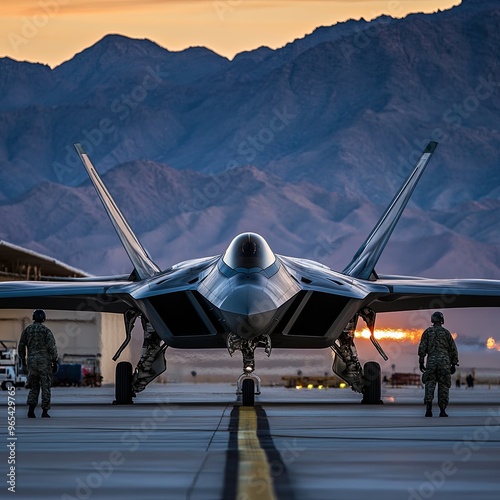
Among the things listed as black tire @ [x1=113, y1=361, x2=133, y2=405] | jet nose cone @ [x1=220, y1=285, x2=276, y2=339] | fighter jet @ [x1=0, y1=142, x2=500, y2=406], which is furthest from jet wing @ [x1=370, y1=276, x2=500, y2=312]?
black tire @ [x1=113, y1=361, x2=133, y2=405]

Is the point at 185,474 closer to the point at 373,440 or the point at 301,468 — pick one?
the point at 301,468

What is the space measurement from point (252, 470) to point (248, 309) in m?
9.66

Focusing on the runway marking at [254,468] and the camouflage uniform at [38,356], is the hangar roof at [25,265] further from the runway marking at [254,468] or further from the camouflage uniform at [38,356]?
the runway marking at [254,468]

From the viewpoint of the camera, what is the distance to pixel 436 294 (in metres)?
24.9

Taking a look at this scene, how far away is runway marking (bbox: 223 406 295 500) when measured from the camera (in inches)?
340

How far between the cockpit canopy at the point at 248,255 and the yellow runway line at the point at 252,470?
6113 millimetres

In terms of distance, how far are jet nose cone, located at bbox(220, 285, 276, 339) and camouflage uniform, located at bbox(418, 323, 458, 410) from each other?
2.15m

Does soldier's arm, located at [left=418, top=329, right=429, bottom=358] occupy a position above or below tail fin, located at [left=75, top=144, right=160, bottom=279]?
below

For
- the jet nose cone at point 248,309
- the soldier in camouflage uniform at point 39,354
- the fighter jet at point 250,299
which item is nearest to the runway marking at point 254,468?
the soldier in camouflage uniform at point 39,354

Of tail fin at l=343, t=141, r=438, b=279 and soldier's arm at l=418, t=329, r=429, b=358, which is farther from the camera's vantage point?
tail fin at l=343, t=141, r=438, b=279

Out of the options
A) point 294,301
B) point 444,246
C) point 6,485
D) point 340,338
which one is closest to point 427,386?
point 294,301

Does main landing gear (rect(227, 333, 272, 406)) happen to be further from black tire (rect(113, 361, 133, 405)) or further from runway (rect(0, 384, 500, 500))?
black tire (rect(113, 361, 133, 405))

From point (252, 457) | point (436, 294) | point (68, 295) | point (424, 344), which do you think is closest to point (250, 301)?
point (424, 344)

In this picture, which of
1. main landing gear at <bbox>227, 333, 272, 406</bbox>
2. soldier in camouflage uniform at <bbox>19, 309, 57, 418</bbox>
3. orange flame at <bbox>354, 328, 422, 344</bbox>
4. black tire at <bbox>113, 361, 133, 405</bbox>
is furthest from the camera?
orange flame at <bbox>354, 328, 422, 344</bbox>
